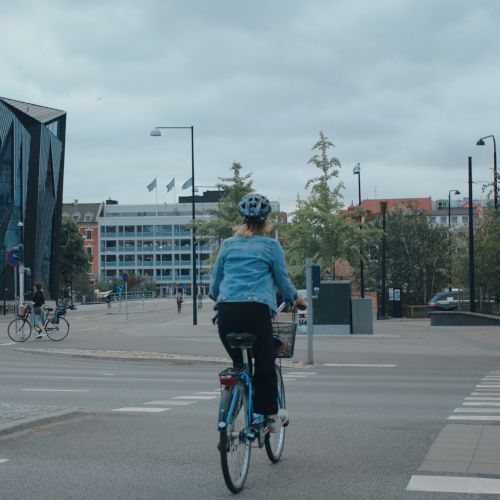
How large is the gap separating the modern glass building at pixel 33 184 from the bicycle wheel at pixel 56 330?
1597 inches

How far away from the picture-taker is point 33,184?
2975 inches

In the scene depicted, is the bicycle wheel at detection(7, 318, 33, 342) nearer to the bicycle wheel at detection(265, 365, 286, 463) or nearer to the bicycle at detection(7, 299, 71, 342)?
the bicycle at detection(7, 299, 71, 342)

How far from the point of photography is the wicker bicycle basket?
662 cm

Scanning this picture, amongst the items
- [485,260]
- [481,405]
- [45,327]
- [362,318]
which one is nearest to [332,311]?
[362,318]

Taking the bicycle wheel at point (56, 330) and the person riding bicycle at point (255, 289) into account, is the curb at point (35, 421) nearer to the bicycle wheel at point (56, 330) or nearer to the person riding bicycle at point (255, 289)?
the person riding bicycle at point (255, 289)

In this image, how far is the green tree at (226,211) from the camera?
1575 inches

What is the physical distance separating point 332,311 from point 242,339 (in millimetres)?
26210

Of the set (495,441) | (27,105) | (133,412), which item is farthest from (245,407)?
(27,105)

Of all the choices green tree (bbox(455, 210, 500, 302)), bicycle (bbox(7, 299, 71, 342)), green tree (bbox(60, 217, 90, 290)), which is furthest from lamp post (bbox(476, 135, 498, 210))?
green tree (bbox(60, 217, 90, 290))

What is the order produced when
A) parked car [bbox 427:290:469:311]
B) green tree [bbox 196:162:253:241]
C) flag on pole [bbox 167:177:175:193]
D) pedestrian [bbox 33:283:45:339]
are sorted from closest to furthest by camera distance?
pedestrian [bbox 33:283:45:339]
green tree [bbox 196:162:253:241]
parked car [bbox 427:290:469:311]
flag on pole [bbox 167:177:175:193]

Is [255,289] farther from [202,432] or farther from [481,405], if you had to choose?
[481,405]

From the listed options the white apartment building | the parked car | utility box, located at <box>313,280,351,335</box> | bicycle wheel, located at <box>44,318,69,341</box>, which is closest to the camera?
bicycle wheel, located at <box>44,318,69,341</box>

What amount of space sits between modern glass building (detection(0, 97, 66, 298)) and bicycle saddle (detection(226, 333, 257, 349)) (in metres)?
64.8

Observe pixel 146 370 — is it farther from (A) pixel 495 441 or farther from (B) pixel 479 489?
(B) pixel 479 489
